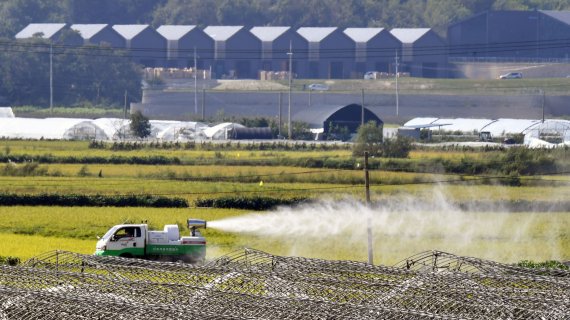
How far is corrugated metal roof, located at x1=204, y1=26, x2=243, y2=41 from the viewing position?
484 ft

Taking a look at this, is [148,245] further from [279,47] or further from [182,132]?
[279,47]

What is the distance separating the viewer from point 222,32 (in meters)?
150

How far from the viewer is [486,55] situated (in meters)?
149

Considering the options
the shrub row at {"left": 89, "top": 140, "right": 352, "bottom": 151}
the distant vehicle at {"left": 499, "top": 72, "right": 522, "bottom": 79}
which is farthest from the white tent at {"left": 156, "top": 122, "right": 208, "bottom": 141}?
the distant vehicle at {"left": 499, "top": 72, "right": 522, "bottom": 79}

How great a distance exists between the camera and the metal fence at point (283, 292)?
84.2 feet

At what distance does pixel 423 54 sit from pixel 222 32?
73.8 ft

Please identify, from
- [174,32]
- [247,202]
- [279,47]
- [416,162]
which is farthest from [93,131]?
[279,47]

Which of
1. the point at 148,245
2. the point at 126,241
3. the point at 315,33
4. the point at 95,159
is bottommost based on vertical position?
the point at 148,245

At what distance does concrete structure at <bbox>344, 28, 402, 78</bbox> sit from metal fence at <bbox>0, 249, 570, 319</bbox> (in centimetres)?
11512

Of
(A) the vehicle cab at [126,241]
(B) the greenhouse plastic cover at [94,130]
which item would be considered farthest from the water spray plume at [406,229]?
(B) the greenhouse plastic cover at [94,130]

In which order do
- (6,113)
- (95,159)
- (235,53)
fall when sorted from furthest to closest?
(235,53), (6,113), (95,159)

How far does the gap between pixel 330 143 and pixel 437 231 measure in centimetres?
4229

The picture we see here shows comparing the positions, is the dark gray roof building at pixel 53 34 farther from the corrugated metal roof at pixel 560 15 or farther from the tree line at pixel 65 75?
the corrugated metal roof at pixel 560 15

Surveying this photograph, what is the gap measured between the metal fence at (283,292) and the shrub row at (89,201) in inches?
827
